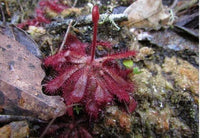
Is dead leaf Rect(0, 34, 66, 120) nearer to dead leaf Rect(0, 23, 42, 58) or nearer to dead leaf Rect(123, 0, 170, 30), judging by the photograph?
dead leaf Rect(0, 23, 42, 58)

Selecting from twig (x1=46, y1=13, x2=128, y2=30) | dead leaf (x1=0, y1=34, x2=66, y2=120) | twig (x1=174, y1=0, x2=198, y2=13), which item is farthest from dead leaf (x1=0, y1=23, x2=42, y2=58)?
twig (x1=174, y1=0, x2=198, y2=13)

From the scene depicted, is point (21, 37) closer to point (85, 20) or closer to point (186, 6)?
point (85, 20)

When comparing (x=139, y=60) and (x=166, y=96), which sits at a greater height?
(x=139, y=60)

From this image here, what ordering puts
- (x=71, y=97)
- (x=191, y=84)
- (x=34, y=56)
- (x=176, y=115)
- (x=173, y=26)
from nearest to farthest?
(x=71, y=97)
(x=34, y=56)
(x=176, y=115)
(x=191, y=84)
(x=173, y=26)

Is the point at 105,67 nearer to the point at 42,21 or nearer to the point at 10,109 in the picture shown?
the point at 10,109

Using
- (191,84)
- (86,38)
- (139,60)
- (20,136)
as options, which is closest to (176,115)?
(191,84)
